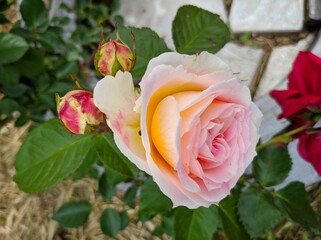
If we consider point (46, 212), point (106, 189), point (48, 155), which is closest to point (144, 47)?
point (48, 155)

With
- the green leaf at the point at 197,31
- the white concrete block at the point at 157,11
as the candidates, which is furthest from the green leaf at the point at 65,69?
the white concrete block at the point at 157,11

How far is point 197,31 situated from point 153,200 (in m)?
0.30

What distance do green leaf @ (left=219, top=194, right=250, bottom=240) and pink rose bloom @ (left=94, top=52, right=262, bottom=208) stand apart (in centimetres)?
31

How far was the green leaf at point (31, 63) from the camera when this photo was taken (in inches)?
41.9

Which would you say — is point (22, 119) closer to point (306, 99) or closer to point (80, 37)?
point (80, 37)

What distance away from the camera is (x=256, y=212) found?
849 millimetres

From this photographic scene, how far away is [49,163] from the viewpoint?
727 millimetres

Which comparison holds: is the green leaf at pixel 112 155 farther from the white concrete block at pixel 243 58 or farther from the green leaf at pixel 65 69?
the white concrete block at pixel 243 58

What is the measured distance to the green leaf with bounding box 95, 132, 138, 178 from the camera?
0.67m

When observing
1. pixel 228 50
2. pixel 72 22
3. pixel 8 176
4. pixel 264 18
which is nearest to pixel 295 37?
pixel 264 18

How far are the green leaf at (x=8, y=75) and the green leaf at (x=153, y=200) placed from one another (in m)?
0.39

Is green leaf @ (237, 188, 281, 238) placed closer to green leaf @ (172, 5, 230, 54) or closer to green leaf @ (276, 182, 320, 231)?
green leaf @ (276, 182, 320, 231)

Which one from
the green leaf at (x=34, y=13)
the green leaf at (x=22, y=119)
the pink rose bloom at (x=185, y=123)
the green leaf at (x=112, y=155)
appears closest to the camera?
the pink rose bloom at (x=185, y=123)

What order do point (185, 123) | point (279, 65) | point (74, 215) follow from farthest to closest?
1. point (279, 65)
2. point (74, 215)
3. point (185, 123)
